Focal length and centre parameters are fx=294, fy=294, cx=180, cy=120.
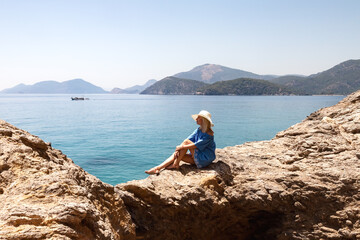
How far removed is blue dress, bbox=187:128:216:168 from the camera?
638cm

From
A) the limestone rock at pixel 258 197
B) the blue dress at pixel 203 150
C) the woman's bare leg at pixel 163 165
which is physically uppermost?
the blue dress at pixel 203 150

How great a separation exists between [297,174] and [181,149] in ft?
8.94

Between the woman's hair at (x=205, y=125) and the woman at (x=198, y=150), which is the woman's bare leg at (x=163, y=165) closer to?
the woman at (x=198, y=150)

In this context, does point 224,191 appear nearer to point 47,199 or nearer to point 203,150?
point 203,150

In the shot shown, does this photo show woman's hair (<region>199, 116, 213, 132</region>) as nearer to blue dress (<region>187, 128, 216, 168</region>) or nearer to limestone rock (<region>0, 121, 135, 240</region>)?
blue dress (<region>187, 128, 216, 168</region>)

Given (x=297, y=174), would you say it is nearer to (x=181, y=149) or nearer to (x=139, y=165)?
(x=181, y=149)

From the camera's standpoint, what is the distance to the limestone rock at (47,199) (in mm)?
3076

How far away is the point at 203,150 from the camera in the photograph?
6.46 m

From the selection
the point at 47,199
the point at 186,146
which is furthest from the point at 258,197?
the point at 47,199

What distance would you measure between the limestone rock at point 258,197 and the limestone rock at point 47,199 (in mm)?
974

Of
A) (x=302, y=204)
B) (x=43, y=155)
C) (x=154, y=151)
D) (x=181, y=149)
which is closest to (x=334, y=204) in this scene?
(x=302, y=204)

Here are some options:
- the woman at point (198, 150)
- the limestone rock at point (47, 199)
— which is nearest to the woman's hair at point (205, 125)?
the woman at point (198, 150)

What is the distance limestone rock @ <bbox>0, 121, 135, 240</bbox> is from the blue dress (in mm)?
2230

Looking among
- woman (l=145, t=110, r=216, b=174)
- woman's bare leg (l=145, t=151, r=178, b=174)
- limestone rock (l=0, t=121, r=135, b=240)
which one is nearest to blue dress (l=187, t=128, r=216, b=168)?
woman (l=145, t=110, r=216, b=174)
